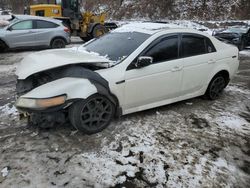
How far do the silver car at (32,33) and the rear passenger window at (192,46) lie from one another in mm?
8115

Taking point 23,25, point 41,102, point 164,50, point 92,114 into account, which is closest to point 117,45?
point 164,50

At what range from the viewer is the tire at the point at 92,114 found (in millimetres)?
3945

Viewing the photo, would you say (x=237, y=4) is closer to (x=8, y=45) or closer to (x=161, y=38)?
(x=8, y=45)

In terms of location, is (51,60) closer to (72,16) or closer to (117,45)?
(117,45)

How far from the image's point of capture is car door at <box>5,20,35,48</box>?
11.1 metres

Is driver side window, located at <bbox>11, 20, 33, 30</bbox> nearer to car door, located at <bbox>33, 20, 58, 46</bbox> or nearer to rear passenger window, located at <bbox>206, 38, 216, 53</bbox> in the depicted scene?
car door, located at <bbox>33, 20, 58, 46</bbox>

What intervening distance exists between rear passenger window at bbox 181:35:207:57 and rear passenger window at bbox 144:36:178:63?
19 cm

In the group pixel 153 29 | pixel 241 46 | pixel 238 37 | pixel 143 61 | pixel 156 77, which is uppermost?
pixel 153 29

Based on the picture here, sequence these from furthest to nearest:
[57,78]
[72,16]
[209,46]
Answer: [72,16]
[209,46]
[57,78]

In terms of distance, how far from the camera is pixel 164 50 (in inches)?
190

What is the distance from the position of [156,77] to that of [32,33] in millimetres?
8477

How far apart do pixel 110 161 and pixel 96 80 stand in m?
1.17

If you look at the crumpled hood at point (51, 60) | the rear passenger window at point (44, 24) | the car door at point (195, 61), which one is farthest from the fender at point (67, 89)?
the rear passenger window at point (44, 24)

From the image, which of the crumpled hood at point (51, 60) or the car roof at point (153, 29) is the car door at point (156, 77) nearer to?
the car roof at point (153, 29)
